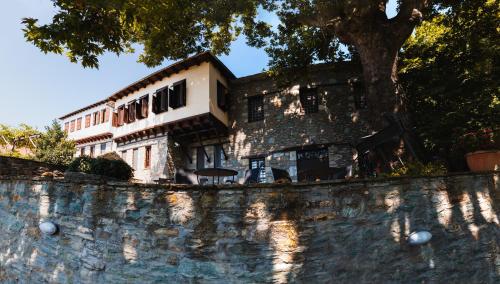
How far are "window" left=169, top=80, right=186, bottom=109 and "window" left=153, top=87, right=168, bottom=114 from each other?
1.82 feet

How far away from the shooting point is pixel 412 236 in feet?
13.6

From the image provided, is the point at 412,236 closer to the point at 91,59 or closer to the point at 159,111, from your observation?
the point at 91,59

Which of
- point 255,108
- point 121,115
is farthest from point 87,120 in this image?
point 255,108

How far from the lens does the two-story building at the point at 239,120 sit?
44.2ft

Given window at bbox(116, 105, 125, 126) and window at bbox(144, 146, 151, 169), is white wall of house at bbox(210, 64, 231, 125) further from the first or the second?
window at bbox(116, 105, 125, 126)

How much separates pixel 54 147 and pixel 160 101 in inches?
345

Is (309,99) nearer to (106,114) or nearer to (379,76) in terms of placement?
(379,76)

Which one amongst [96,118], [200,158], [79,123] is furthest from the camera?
[79,123]

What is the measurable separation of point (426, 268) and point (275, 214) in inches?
88.6

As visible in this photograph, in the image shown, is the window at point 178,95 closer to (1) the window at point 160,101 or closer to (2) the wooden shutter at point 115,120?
(1) the window at point 160,101

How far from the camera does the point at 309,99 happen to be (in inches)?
563

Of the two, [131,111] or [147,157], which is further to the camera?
[131,111]

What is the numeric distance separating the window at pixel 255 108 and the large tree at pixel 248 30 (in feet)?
9.86

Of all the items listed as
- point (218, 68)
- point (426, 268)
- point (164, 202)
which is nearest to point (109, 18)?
point (164, 202)
